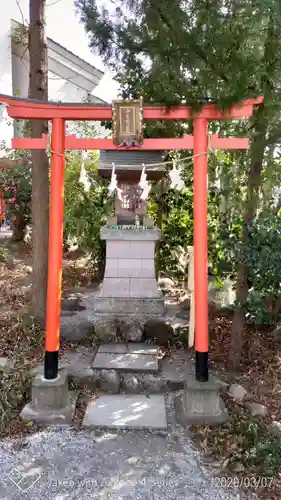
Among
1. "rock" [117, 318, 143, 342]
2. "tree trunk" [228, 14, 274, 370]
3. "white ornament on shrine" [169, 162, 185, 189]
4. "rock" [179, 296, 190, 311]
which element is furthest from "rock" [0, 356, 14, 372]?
"white ornament on shrine" [169, 162, 185, 189]

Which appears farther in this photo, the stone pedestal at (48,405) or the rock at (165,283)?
the rock at (165,283)

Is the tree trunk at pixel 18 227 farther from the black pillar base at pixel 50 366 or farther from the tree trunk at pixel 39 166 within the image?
the black pillar base at pixel 50 366

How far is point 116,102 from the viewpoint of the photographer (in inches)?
149

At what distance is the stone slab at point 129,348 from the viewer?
16.6 ft

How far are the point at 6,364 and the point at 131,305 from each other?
6.00 feet

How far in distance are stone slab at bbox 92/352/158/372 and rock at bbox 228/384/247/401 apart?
86 centimetres

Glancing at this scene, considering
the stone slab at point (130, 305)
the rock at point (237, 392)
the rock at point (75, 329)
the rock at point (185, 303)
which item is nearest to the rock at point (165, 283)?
the rock at point (185, 303)

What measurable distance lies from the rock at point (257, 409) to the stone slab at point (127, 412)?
2.85ft

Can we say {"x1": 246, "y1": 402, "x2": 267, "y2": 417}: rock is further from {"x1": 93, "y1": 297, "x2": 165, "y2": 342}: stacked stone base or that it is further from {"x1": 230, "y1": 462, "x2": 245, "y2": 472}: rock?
{"x1": 93, "y1": 297, "x2": 165, "y2": 342}: stacked stone base

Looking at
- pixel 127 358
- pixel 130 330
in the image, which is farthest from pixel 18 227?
pixel 127 358

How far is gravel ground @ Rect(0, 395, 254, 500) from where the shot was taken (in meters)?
2.98

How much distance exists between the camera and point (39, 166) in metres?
5.29

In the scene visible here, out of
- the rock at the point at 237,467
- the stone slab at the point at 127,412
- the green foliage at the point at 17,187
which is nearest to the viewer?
the rock at the point at 237,467

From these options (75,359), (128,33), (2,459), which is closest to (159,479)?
(2,459)
